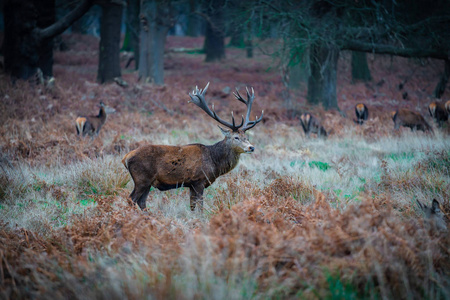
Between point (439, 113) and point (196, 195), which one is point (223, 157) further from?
point (439, 113)

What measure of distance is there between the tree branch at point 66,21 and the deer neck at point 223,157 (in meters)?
9.95

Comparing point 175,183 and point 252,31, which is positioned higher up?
point 252,31

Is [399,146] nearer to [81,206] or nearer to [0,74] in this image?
[81,206]

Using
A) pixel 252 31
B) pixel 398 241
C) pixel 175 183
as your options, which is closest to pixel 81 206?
pixel 175 183

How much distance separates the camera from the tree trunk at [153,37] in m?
16.4

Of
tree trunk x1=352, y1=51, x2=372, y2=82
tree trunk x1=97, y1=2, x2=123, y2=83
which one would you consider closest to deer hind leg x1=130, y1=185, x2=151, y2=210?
tree trunk x1=97, y1=2, x2=123, y2=83

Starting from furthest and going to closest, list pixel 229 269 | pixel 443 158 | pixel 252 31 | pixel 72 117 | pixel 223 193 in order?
pixel 252 31, pixel 72 117, pixel 443 158, pixel 223 193, pixel 229 269

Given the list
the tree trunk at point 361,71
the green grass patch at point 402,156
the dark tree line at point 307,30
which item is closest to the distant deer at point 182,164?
the green grass patch at point 402,156

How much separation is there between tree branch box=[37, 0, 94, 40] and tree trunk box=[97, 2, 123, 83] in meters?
3.03

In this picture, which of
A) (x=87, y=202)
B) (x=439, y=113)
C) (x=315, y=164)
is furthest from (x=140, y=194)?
(x=439, y=113)

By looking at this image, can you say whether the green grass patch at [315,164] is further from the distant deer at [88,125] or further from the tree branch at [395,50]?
the tree branch at [395,50]

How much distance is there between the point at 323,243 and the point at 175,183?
8.92ft

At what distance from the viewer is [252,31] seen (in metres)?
12.9

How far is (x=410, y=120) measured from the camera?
37.6 feet
